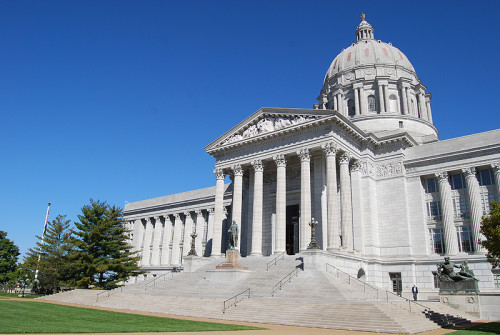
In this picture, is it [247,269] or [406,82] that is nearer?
[247,269]

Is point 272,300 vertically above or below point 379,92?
below

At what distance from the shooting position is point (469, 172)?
39.7m

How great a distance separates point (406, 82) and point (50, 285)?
5326 cm

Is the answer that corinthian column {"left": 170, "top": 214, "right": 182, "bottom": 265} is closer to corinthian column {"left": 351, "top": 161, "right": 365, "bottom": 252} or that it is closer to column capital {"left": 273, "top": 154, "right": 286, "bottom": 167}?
column capital {"left": 273, "top": 154, "right": 286, "bottom": 167}

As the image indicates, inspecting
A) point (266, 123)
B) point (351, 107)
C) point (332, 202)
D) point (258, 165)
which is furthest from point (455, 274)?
point (351, 107)

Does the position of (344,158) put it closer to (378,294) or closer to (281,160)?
(281,160)

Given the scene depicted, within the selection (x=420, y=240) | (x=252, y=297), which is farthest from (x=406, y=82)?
(x=252, y=297)

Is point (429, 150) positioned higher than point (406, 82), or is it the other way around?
point (406, 82)

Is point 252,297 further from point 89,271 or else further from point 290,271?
point 89,271

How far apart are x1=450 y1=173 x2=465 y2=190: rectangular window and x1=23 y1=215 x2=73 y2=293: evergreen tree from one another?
4069 centimetres

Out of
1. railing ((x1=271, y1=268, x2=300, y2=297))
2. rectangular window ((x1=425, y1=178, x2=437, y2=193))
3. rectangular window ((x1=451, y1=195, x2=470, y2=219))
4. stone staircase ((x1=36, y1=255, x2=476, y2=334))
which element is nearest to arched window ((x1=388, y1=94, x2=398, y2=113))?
rectangular window ((x1=425, y1=178, x2=437, y2=193))

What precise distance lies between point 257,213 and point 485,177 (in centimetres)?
2250

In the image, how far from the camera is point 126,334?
1535cm

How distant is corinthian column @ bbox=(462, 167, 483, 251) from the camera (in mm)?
37719
